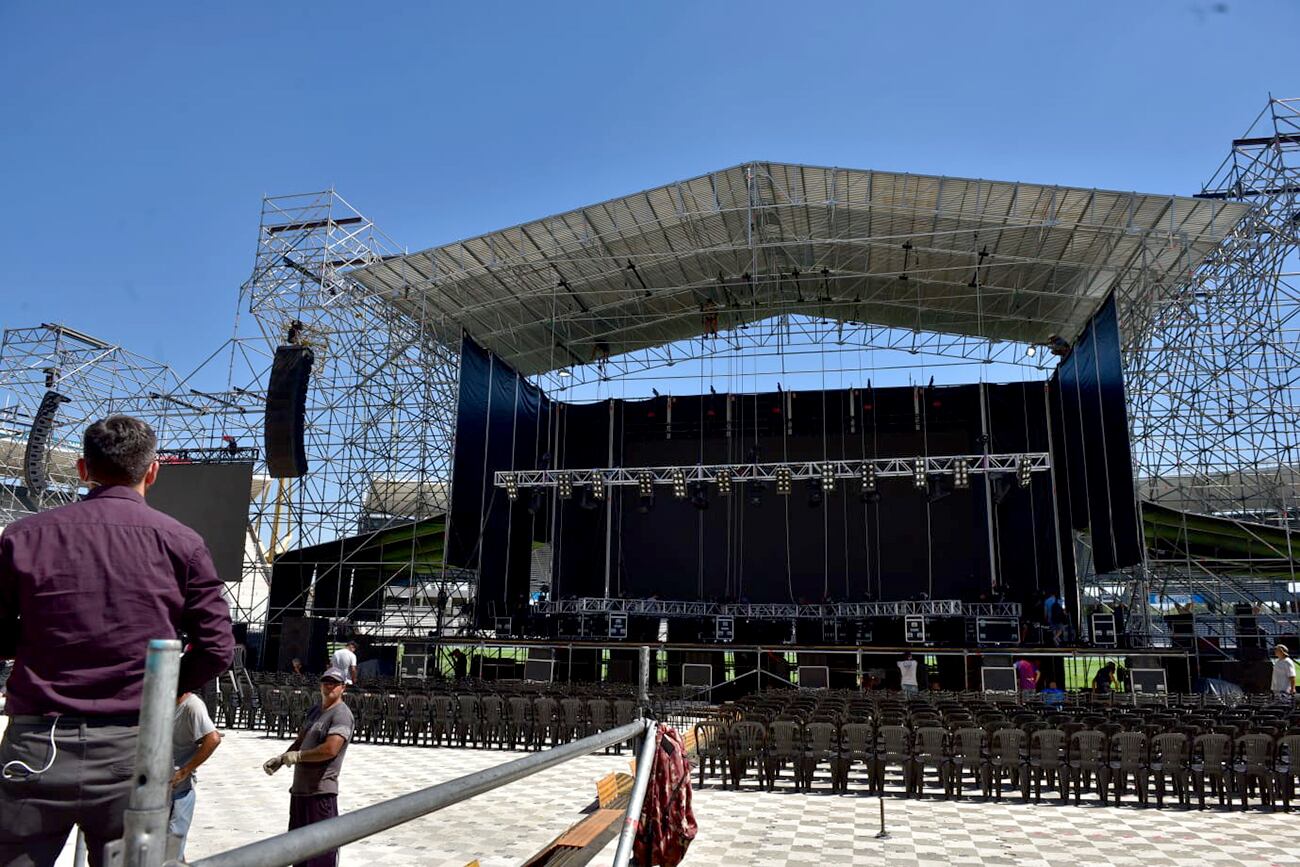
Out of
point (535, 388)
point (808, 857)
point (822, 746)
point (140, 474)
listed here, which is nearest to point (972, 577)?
point (535, 388)

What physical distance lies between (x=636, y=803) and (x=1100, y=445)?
66.8 feet

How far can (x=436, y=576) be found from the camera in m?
27.0

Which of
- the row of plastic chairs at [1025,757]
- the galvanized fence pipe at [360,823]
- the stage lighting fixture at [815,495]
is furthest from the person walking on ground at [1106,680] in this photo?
the galvanized fence pipe at [360,823]

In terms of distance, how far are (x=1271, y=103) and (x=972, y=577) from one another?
44.9 feet

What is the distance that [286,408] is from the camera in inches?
819

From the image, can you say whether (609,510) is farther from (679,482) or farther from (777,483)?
Answer: (777,483)

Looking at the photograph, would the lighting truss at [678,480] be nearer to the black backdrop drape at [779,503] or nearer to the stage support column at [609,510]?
the black backdrop drape at [779,503]

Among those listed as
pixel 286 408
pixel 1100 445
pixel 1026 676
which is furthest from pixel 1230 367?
pixel 286 408

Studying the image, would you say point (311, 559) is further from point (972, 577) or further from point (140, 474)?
point (140, 474)

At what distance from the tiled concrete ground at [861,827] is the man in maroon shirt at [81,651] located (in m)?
2.61

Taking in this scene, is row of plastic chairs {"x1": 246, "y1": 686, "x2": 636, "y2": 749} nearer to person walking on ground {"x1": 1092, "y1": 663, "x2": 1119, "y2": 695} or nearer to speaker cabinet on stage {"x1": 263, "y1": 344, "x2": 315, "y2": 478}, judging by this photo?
speaker cabinet on stage {"x1": 263, "y1": 344, "x2": 315, "y2": 478}

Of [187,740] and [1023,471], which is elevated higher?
[1023,471]

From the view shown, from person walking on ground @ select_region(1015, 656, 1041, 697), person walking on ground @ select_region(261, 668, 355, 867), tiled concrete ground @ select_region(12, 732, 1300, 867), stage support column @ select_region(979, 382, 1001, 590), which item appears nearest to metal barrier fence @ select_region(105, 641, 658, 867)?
tiled concrete ground @ select_region(12, 732, 1300, 867)

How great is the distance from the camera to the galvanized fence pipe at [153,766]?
1.01 m
